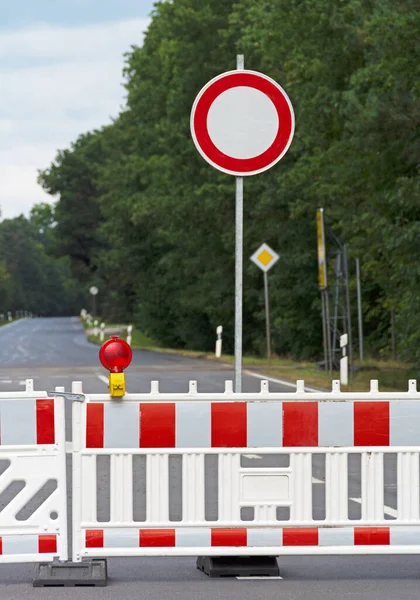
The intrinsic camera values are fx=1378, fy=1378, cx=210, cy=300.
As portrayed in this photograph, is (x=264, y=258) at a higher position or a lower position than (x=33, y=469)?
lower

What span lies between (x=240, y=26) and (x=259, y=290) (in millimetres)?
9722

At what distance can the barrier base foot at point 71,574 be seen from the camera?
7035 millimetres

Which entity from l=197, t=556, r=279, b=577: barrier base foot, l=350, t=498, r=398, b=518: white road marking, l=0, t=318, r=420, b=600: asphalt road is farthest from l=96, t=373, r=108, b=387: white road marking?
l=197, t=556, r=279, b=577: barrier base foot

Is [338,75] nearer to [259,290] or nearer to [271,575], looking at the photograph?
[259,290]

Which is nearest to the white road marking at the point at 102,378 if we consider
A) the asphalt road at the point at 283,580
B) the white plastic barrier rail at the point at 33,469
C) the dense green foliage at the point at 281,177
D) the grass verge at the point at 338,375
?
the grass verge at the point at 338,375

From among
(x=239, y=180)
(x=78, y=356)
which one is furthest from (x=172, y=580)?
(x=78, y=356)

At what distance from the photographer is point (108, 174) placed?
6806cm

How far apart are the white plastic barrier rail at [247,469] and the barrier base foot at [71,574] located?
0.22ft

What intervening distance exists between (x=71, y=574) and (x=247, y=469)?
41.9 inches

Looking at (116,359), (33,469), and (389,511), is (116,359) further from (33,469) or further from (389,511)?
(389,511)

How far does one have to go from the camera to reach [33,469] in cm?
724

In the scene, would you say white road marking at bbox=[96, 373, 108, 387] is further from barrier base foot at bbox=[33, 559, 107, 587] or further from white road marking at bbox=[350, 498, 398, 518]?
barrier base foot at bbox=[33, 559, 107, 587]

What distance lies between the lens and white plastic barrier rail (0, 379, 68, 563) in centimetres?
717

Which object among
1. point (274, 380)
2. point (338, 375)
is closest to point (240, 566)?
point (274, 380)
